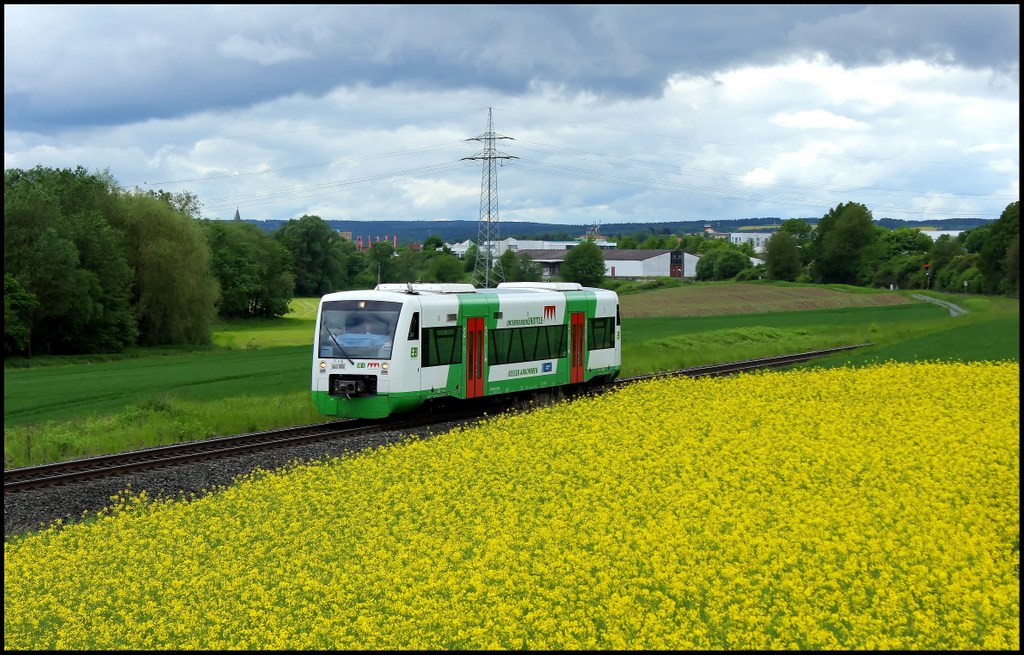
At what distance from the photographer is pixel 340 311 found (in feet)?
77.8

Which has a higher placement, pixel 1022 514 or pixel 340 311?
pixel 340 311

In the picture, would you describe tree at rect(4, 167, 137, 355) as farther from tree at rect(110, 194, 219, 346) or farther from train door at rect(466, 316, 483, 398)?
train door at rect(466, 316, 483, 398)

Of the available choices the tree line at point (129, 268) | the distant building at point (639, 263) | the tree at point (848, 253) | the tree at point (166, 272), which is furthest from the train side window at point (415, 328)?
the distant building at point (639, 263)

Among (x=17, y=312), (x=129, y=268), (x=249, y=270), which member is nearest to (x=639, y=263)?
(x=249, y=270)

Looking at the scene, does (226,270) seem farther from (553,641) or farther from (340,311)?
(553,641)

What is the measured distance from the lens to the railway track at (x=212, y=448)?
1822 cm

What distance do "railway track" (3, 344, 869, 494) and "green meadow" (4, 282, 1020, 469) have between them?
1491mm

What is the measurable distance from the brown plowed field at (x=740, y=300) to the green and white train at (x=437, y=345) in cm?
5630

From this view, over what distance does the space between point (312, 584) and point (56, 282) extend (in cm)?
5629

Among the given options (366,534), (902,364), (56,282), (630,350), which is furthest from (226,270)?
(366,534)

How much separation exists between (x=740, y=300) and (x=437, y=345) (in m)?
78.3

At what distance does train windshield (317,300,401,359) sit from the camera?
23.1 meters

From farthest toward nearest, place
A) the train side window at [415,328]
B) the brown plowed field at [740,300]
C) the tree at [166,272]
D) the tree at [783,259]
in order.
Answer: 1. the tree at [783,259]
2. the brown plowed field at [740,300]
3. the tree at [166,272]
4. the train side window at [415,328]

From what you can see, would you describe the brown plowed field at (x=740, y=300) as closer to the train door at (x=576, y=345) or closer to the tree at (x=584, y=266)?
the tree at (x=584, y=266)
